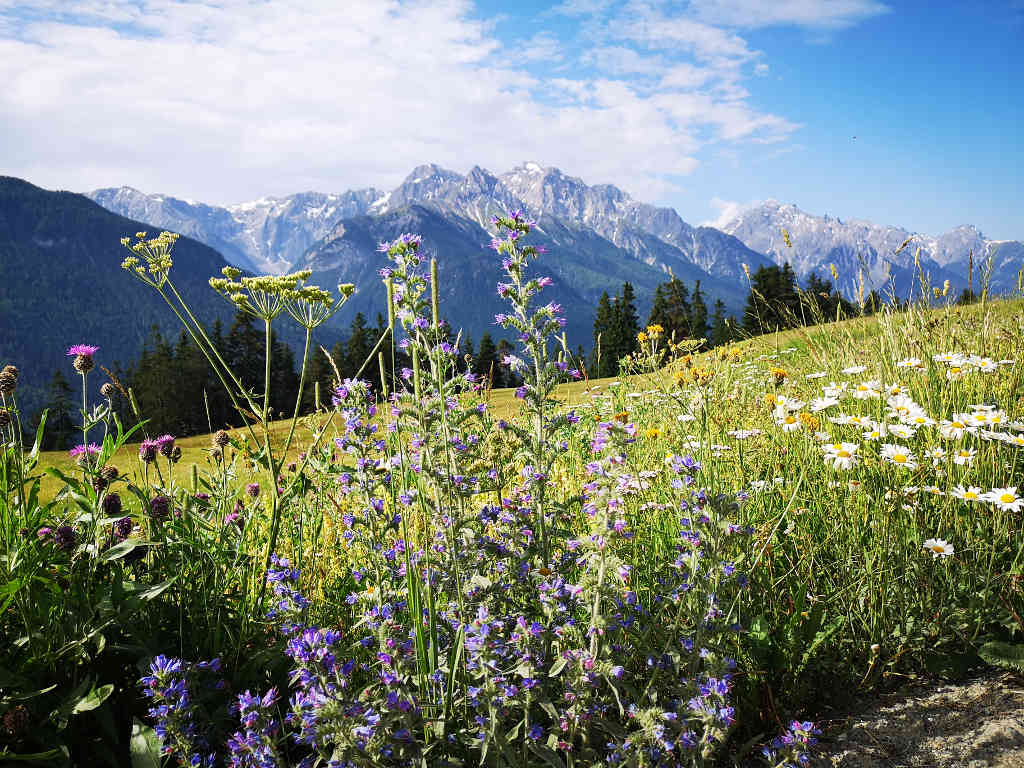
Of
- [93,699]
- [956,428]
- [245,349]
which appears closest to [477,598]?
[93,699]

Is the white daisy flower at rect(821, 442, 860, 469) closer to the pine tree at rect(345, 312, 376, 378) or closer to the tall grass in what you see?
the tall grass

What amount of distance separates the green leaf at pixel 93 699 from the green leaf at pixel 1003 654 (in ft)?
10.5

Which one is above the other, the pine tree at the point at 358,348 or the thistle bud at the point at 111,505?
the pine tree at the point at 358,348

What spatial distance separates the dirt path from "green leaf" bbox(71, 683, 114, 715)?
2381 millimetres

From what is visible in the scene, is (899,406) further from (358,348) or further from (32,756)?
(358,348)

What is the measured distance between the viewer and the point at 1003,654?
7.53 ft

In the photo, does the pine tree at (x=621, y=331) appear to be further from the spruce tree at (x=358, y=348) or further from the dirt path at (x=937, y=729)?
the dirt path at (x=937, y=729)

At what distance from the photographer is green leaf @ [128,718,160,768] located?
1679mm

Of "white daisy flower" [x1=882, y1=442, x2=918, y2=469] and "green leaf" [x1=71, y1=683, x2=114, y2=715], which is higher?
"white daisy flower" [x1=882, y1=442, x2=918, y2=469]

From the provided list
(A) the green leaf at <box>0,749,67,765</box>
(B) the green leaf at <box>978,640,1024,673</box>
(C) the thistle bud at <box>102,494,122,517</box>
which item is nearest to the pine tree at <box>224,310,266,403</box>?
(C) the thistle bud at <box>102,494,122,517</box>

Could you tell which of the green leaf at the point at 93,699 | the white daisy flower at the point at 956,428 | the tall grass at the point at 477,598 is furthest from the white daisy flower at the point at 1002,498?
the green leaf at the point at 93,699

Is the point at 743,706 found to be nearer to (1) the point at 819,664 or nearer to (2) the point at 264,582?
(1) the point at 819,664

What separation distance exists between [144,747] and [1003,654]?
3.13m

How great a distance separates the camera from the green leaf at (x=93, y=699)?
175 cm
